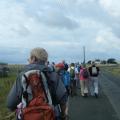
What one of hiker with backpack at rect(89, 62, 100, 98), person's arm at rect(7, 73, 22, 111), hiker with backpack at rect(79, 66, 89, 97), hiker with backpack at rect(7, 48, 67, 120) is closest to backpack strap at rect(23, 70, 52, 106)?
hiker with backpack at rect(7, 48, 67, 120)

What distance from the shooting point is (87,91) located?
2425cm

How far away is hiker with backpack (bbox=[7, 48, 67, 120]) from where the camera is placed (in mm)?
6668

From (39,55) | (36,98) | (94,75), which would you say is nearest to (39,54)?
(39,55)

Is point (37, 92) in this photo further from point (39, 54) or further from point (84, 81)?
point (84, 81)

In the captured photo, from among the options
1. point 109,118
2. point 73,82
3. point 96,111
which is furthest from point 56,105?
point 73,82

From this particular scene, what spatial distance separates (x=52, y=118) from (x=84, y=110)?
11.0m

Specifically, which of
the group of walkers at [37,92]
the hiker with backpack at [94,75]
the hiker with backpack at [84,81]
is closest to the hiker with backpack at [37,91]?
the group of walkers at [37,92]

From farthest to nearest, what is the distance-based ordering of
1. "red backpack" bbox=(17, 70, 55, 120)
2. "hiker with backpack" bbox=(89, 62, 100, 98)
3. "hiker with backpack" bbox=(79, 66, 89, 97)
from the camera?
"hiker with backpack" bbox=(79, 66, 89, 97), "hiker with backpack" bbox=(89, 62, 100, 98), "red backpack" bbox=(17, 70, 55, 120)

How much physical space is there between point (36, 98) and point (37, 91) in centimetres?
10

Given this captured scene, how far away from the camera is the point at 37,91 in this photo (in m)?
6.80

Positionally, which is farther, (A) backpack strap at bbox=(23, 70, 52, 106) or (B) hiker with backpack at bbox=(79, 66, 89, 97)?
(B) hiker with backpack at bbox=(79, 66, 89, 97)

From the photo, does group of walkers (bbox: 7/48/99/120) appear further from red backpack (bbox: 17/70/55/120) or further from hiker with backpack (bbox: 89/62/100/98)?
hiker with backpack (bbox: 89/62/100/98)

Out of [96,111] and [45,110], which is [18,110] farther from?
[96,111]

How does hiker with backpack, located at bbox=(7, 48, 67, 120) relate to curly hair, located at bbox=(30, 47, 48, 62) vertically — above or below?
below
